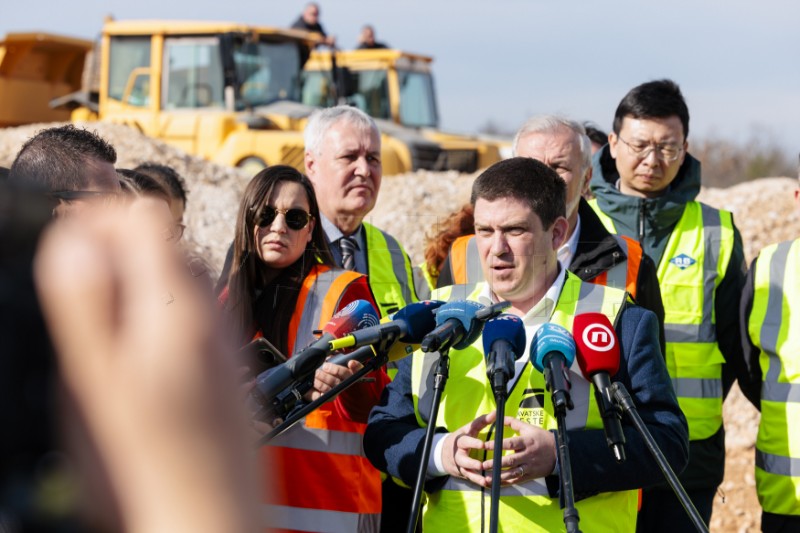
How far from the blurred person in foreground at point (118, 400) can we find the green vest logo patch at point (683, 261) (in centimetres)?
426

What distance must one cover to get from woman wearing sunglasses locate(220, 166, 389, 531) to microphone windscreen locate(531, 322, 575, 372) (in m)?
0.89

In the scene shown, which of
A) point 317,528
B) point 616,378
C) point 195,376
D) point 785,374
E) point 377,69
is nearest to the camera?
point 195,376

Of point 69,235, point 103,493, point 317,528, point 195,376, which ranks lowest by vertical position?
point 317,528

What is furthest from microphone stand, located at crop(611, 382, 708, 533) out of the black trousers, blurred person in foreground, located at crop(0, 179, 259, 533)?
the black trousers

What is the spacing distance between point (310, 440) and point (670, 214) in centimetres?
215

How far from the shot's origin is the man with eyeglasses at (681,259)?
5059 mm

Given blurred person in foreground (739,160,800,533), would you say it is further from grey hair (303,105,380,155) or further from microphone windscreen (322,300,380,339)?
microphone windscreen (322,300,380,339)

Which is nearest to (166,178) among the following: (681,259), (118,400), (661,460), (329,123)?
(329,123)

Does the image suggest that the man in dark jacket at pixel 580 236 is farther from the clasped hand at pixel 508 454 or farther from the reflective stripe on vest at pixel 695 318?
the clasped hand at pixel 508 454

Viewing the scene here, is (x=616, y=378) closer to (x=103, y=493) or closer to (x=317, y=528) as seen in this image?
(x=317, y=528)

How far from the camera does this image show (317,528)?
4.02 meters

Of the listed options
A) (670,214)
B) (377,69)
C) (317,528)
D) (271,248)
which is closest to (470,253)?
(271,248)

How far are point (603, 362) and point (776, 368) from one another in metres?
2.01

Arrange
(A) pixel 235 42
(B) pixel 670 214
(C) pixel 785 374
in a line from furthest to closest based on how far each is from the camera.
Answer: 1. (A) pixel 235 42
2. (B) pixel 670 214
3. (C) pixel 785 374
